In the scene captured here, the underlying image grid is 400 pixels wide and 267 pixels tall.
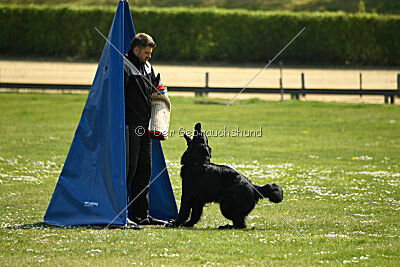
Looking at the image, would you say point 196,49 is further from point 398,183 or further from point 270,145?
point 398,183

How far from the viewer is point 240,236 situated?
22.8 ft

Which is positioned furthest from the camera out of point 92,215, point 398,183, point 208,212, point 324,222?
point 398,183

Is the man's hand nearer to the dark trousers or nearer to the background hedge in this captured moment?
the dark trousers

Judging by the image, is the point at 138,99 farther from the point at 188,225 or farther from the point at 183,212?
the point at 188,225

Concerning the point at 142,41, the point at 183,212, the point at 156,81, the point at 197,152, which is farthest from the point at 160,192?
the point at 142,41

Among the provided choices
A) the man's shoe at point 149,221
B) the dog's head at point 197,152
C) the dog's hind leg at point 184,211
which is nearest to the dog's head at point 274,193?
the dog's head at point 197,152

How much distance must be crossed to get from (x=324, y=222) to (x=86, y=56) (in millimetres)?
34373

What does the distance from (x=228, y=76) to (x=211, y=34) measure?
6.83m

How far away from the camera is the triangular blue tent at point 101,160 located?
290 inches

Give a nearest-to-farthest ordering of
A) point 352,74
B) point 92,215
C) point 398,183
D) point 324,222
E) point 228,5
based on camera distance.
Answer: point 92,215 < point 324,222 < point 398,183 < point 352,74 < point 228,5

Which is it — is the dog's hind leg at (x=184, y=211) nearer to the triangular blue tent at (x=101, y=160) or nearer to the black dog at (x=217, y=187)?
the black dog at (x=217, y=187)

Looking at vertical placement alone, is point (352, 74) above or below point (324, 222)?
above

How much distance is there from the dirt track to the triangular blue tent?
22274 mm

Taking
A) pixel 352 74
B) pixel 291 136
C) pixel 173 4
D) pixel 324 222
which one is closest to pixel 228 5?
pixel 173 4
